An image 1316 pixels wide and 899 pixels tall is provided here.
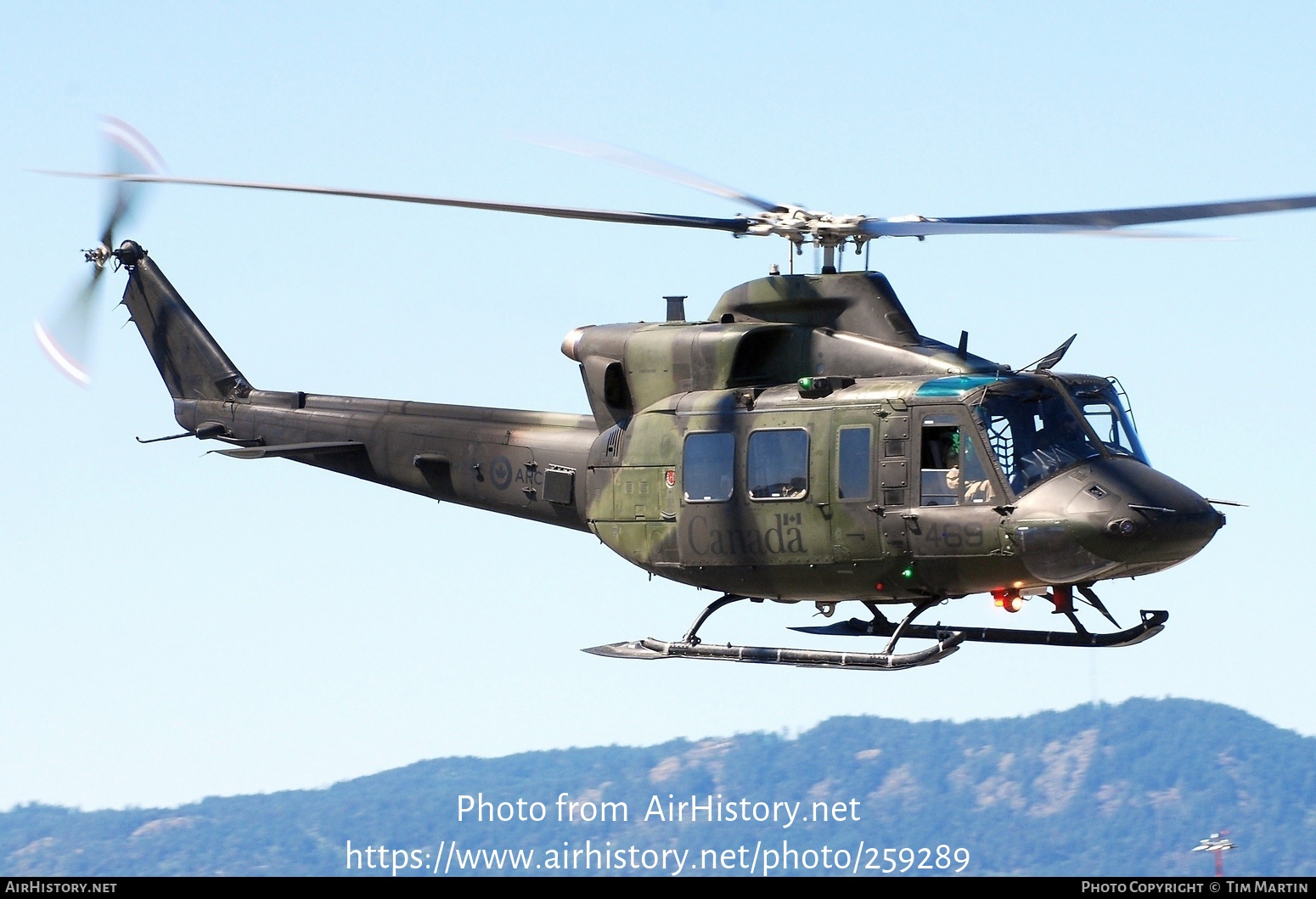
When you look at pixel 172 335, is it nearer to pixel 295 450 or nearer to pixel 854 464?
pixel 295 450

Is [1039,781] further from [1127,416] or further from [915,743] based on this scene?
[1127,416]

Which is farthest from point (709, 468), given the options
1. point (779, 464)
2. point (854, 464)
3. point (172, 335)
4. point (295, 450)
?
point (172, 335)

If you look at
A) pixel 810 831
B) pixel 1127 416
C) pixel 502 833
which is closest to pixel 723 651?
pixel 1127 416

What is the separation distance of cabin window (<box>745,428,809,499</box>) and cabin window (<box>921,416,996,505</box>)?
1.28 m

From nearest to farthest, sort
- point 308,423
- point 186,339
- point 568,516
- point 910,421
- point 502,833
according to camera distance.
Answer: point 910,421, point 568,516, point 308,423, point 186,339, point 502,833

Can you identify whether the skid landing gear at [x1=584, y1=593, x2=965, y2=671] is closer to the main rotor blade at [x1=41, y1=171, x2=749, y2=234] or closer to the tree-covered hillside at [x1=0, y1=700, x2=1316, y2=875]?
the main rotor blade at [x1=41, y1=171, x2=749, y2=234]

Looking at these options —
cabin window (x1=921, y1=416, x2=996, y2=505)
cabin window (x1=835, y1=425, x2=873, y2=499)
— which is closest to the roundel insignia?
cabin window (x1=835, y1=425, x2=873, y2=499)

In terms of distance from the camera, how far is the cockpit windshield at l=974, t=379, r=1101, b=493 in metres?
17.6

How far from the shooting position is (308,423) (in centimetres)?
2436

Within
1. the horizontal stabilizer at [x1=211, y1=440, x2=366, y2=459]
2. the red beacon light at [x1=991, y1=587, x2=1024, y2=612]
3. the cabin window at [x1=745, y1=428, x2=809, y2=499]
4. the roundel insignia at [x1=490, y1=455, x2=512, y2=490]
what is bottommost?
the red beacon light at [x1=991, y1=587, x2=1024, y2=612]

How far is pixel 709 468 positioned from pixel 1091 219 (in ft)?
15.5

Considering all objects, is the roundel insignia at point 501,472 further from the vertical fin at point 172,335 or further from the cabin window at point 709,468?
the vertical fin at point 172,335

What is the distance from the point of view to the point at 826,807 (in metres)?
103

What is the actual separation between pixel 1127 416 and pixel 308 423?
10811 mm
